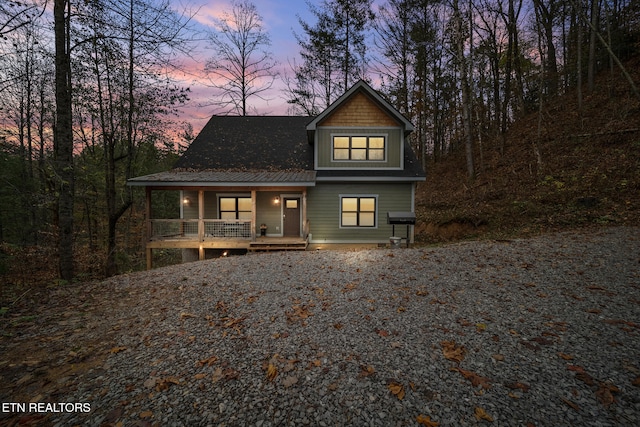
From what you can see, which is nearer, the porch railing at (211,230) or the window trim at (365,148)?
the porch railing at (211,230)

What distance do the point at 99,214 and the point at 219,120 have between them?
1157 centimetres

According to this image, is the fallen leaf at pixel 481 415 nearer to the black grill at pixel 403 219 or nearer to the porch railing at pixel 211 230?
the black grill at pixel 403 219

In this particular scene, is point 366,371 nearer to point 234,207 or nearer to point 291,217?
point 291,217

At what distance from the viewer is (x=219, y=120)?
1731 centimetres

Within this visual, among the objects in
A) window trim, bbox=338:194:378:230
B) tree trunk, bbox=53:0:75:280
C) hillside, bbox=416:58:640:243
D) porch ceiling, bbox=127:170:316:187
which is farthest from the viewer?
window trim, bbox=338:194:378:230

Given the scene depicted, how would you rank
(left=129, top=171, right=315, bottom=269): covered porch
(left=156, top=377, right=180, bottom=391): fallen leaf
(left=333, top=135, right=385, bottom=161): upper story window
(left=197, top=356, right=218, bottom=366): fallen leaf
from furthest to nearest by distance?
(left=333, top=135, right=385, bottom=161): upper story window < (left=129, top=171, right=315, bottom=269): covered porch < (left=197, top=356, right=218, bottom=366): fallen leaf < (left=156, top=377, right=180, bottom=391): fallen leaf

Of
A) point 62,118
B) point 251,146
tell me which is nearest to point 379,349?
point 62,118

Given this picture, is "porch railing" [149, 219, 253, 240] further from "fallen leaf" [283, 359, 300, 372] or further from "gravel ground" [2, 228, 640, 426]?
"fallen leaf" [283, 359, 300, 372]

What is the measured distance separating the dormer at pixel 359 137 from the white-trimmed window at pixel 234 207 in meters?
4.22

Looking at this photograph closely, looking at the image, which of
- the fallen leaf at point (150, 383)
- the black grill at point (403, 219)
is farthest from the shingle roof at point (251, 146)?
the fallen leaf at point (150, 383)

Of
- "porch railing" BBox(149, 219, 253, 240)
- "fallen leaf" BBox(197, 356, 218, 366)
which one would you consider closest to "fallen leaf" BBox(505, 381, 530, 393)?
"fallen leaf" BBox(197, 356, 218, 366)

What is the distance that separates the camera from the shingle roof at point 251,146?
14.1m

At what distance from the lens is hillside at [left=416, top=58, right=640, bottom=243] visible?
34.8 feet

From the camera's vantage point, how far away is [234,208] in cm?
1388
